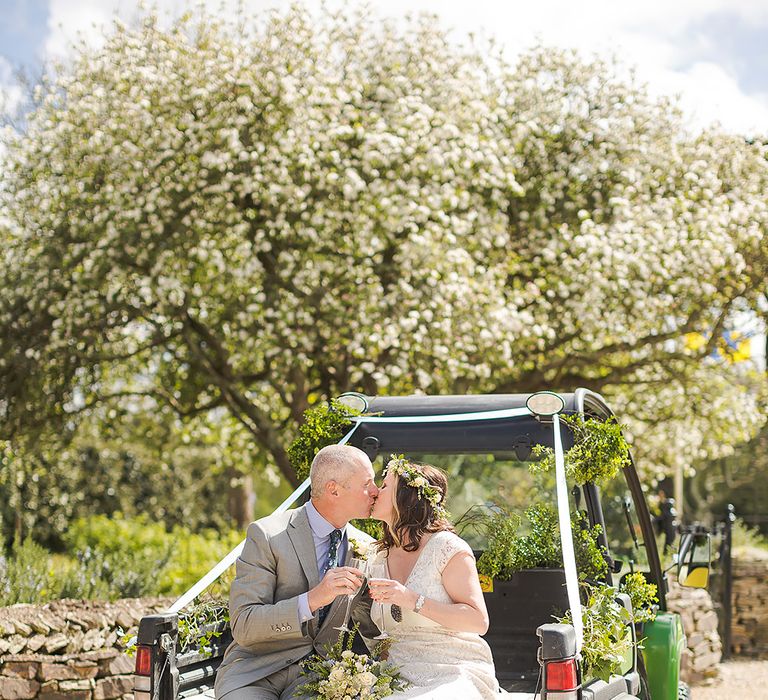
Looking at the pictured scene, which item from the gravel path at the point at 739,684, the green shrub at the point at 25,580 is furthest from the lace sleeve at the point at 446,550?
the gravel path at the point at 739,684

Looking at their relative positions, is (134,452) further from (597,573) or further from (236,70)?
(597,573)

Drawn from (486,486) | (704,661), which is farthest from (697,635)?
(486,486)

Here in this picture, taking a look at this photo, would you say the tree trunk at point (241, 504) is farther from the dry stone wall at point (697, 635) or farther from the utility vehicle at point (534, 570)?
the utility vehicle at point (534, 570)

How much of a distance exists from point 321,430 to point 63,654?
2757mm

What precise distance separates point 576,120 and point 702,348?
3148 millimetres

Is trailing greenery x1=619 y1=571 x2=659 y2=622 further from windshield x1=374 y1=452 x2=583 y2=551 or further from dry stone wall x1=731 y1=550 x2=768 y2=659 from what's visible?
dry stone wall x1=731 y1=550 x2=768 y2=659

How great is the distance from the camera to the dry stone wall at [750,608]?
12500 millimetres

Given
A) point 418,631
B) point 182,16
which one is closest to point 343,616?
point 418,631

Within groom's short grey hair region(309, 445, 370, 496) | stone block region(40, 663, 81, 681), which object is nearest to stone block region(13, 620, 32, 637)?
stone block region(40, 663, 81, 681)

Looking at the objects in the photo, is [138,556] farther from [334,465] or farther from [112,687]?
[334,465]

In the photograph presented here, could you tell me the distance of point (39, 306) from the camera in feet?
34.9

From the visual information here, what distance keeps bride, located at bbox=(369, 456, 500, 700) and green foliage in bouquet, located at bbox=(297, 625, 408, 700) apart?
53 millimetres

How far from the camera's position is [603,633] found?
14.1 ft

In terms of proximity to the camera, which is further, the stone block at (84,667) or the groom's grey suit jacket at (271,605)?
the stone block at (84,667)
